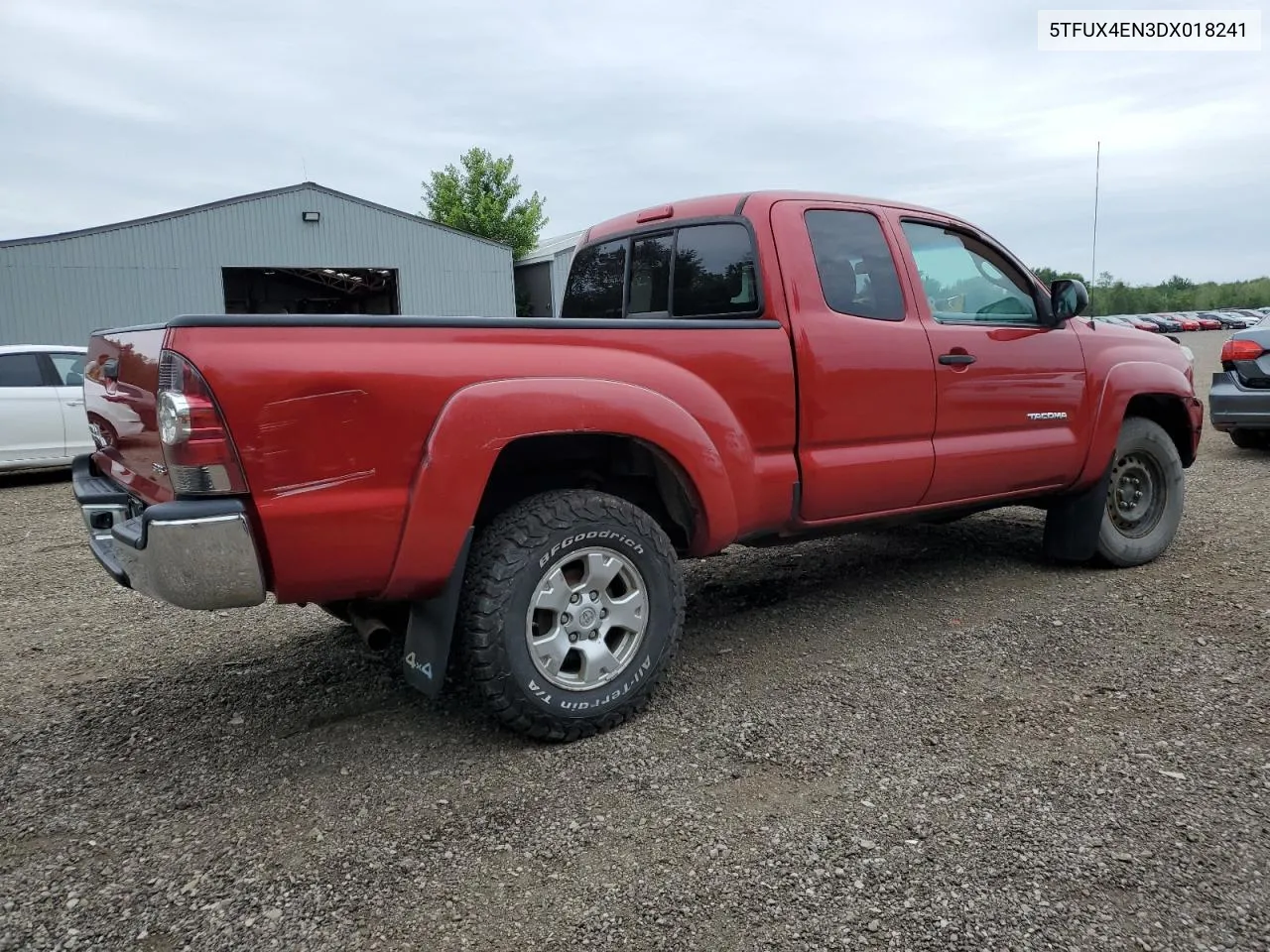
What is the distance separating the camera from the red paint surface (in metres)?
2.70

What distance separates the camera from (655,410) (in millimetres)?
3264

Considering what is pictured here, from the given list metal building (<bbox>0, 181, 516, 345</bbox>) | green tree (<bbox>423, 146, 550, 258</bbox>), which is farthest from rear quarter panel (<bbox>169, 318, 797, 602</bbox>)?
green tree (<bbox>423, 146, 550, 258</bbox>)

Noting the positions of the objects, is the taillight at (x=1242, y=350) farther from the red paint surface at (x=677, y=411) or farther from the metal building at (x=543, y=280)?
the metal building at (x=543, y=280)

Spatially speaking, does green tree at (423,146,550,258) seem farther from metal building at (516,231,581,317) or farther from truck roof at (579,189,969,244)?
truck roof at (579,189,969,244)

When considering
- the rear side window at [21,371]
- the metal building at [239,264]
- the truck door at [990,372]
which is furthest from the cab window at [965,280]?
the metal building at [239,264]

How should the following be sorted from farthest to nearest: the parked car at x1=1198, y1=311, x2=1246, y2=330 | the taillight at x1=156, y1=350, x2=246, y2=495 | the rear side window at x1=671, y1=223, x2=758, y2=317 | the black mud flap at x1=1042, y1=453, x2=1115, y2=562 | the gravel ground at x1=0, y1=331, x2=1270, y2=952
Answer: the parked car at x1=1198, y1=311, x2=1246, y2=330 < the black mud flap at x1=1042, y1=453, x2=1115, y2=562 < the rear side window at x1=671, y1=223, x2=758, y2=317 < the taillight at x1=156, y1=350, x2=246, y2=495 < the gravel ground at x1=0, y1=331, x2=1270, y2=952

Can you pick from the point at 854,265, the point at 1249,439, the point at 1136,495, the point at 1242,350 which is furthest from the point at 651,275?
the point at 1249,439

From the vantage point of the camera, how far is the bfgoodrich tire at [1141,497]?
516 cm

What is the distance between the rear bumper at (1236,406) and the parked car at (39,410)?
10.7 m

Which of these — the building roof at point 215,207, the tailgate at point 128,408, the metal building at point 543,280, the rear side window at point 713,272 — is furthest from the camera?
the metal building at point 543,280

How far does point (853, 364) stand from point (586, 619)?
5.01ft

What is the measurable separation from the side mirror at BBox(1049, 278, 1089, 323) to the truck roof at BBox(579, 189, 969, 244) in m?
0.55

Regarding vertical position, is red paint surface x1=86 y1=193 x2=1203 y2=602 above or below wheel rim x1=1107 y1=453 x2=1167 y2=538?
above

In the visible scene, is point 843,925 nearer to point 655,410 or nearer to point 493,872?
point 493,872
